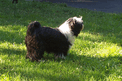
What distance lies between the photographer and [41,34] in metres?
3.83

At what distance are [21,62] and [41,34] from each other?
3.25 ft

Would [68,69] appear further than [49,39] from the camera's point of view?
No

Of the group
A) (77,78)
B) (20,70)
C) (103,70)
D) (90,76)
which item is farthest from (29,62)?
(103,70)

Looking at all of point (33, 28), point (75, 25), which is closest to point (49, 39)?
point (33, 28)

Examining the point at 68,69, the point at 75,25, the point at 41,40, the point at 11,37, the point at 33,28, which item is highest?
the point at 75,25

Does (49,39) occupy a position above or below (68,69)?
above

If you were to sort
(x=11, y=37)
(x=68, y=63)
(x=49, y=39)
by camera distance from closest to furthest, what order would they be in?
(x=49, y=39)
(x=68, y=63)
(x=11, y=37)

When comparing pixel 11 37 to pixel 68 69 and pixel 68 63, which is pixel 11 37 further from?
pixel 68 69

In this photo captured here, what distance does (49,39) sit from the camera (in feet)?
12.9

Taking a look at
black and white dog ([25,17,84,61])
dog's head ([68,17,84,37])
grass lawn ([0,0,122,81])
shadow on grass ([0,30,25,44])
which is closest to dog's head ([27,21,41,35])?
black and white dog ([25,17,84,61])

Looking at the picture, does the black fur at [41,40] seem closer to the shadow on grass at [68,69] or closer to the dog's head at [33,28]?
the dog's head at [33,28]

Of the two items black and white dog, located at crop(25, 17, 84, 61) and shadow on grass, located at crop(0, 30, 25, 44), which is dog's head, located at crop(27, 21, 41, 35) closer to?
black and white dog, located at crop(25, 17, 84, 61)

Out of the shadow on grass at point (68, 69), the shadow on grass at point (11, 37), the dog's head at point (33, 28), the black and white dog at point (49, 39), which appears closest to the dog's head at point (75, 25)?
the black and white dog at point (49, 39)

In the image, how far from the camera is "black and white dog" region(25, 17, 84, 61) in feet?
12.5
